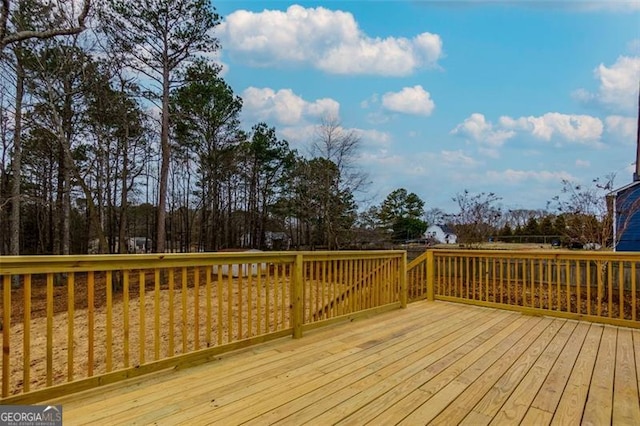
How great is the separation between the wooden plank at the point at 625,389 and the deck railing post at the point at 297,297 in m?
2.18

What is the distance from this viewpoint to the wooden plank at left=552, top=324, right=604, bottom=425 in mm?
1794

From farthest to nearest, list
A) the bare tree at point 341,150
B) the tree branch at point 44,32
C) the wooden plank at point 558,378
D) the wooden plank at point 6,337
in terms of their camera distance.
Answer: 1. the bare tree at point 341,150
2. the tree branch at point 44,32
3. the wooden plank at point 558,378
4. the wooden plank at point 6,337

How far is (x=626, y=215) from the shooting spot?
9625 millimetres

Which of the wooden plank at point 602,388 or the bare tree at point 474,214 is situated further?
the bare tree at point 474,214

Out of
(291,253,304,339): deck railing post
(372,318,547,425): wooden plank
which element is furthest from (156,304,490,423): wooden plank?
(291,253,304,339): deck railing post

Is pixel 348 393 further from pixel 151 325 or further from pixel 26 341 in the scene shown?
pixel 151 325

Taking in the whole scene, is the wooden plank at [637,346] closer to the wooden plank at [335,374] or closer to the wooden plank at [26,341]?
the wooden plank at [335,374]

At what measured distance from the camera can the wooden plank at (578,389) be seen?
1.79m

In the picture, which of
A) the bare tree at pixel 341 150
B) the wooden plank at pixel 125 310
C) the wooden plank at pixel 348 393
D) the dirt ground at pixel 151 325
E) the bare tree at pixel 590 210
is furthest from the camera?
the bare tree at pixel 341 150

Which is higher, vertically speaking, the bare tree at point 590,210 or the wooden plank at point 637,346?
the bare tree at point 590,210

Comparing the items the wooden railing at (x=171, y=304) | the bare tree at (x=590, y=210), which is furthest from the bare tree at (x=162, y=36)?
the bare tree at (x=590, y=210)

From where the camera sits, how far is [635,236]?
11.1m

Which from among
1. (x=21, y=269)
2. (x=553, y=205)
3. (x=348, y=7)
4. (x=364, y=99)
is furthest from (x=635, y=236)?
(x=21, y=269)

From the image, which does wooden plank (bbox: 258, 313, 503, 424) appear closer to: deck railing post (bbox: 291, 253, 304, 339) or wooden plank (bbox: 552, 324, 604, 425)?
wooden plank (bbox: 552, 324, 604, 425)
